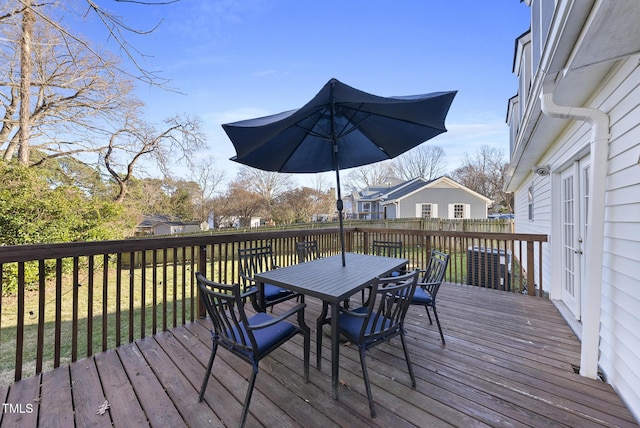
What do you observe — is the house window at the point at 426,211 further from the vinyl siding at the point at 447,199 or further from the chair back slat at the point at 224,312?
the chair back slat at the point at 224,312

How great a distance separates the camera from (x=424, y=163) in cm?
2861

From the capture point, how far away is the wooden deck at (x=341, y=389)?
1.67 meters

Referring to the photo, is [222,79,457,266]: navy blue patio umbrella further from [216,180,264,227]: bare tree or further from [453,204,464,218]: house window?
[216,180,264,227]: bare tree

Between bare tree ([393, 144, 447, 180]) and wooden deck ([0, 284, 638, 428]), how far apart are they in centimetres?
2734

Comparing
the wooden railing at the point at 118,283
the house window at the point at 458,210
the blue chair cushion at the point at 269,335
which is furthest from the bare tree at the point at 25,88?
the house window at the point at 458,210

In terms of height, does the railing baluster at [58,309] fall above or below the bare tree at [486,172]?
below

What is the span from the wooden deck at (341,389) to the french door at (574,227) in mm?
752

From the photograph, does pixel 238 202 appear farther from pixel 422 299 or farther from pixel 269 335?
pixel 269 335

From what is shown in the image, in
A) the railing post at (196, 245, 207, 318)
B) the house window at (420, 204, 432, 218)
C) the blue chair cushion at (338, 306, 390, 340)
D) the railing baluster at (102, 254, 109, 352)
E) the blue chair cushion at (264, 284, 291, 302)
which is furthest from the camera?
the house window at (420, 204, 432, 218)

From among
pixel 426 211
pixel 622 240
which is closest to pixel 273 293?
pixel 622 240

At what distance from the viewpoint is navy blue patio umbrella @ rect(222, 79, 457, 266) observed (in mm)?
2100

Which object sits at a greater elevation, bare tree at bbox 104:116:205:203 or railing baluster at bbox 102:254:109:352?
bare tree at bbox 104:116:205:203

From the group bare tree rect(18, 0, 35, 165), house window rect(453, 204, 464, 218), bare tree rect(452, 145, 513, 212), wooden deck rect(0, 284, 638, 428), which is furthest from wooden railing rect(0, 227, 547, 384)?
bare tree rect(452, 145, 513, 212)

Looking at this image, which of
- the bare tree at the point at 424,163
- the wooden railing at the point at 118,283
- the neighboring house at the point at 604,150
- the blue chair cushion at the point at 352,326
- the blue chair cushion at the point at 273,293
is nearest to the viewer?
the neighboring house at the point at 604,150
